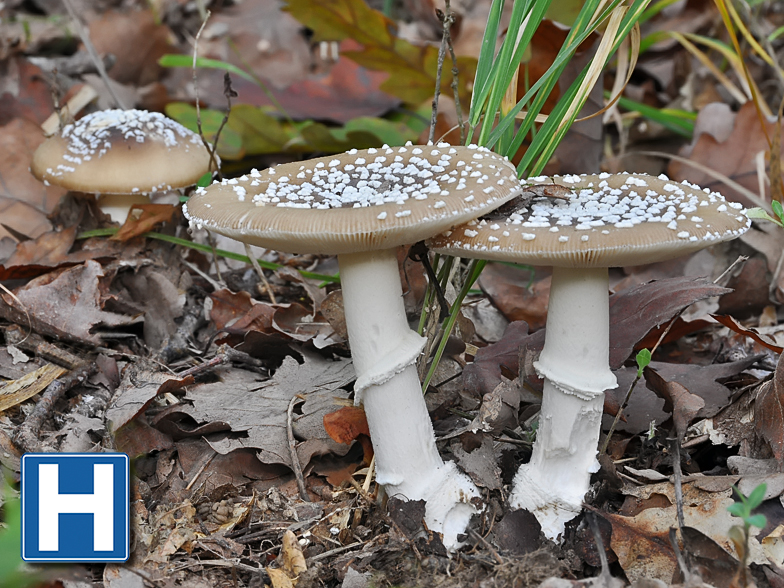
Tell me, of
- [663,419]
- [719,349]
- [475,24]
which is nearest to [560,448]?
[663,419]

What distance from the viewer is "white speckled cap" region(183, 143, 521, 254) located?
2064 millimetres

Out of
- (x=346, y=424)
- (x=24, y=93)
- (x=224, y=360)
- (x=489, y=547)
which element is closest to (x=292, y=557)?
(x=346, y=424)

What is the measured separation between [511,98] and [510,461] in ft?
5.32

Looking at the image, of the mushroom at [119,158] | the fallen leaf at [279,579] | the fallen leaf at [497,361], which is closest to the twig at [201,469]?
the fallen leaf at [279,579]

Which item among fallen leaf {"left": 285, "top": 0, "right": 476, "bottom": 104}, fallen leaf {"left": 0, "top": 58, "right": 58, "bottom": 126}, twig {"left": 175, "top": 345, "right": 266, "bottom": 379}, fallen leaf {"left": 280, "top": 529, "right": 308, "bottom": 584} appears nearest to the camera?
fallen leaf {"left": 280, "top": 529, "right": 308, "bottom": 584}

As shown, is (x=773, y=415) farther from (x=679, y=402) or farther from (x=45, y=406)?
(x=45, y=406)

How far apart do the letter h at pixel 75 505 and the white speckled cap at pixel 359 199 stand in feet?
3.22

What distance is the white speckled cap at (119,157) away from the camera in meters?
4.13

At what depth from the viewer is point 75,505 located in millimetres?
2354

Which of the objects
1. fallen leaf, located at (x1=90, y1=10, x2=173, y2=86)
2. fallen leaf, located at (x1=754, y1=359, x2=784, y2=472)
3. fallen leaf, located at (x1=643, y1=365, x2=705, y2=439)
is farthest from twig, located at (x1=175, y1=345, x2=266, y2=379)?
fallen leaf, located at (x1=90, y1=10, x2=173, y2=86)

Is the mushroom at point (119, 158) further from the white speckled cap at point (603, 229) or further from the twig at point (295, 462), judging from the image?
the white speckled cap at point (603, 229)

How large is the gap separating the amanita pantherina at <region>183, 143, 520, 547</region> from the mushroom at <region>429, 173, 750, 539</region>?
6.5 inches

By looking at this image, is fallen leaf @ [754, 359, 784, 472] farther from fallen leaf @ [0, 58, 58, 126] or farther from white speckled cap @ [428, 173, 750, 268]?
fallen leaf @ [0, 58, 58, 126]

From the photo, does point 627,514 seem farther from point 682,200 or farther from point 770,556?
point 682,200
